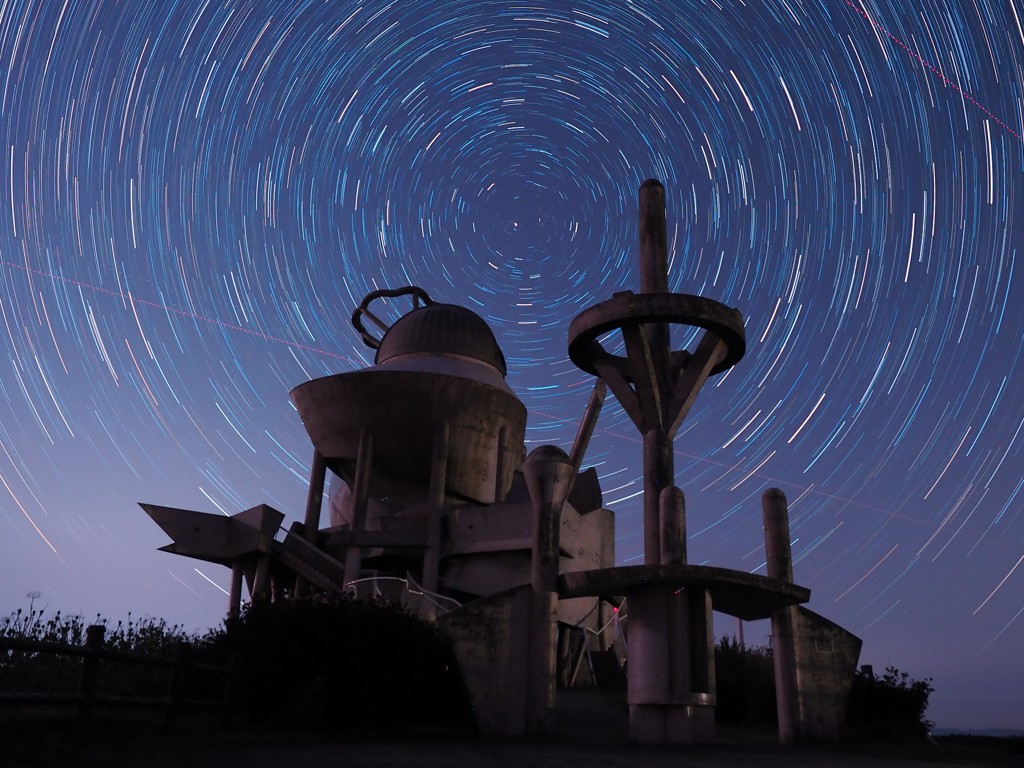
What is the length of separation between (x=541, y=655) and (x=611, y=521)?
3197 centimetres

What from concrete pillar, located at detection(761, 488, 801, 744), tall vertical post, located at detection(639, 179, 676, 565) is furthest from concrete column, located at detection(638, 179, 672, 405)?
concrete pillar, located at detection(761, 488, 801, 744)

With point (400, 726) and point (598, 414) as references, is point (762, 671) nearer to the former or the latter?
point (400, 726)

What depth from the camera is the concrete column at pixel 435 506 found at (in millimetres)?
38412

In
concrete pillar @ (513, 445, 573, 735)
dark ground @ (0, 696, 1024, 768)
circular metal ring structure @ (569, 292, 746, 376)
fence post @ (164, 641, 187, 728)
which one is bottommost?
dark ground @ (0, 696, 1024, 768)

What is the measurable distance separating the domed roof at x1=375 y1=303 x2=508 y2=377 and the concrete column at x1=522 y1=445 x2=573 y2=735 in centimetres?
2864

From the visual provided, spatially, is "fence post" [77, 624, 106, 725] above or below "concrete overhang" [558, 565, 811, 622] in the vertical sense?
below

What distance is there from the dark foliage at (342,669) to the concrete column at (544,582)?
1630 millimetres

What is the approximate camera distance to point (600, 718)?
72.3 ft

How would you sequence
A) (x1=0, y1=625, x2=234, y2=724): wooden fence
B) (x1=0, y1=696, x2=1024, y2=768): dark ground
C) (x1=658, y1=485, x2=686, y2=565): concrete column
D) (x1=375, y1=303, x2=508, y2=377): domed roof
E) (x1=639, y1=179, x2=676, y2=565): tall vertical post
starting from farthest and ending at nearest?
(x1=375, y1=303, x2=508, y2=377): domed roof
(x1=639, y1=179, x2=676, y2=565): tall vertical post
(x1=658, y1=485, x2=686, y2=565): concrete column
(x1=0, y1=696, x2=1024, y2=768): dark ground
(x1=0, y1=625, x2=234, y2=724): wooden fence

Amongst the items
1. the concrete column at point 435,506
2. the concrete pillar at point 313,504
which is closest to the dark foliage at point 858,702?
the concrete column at point 435,506

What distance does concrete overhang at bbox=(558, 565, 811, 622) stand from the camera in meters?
16.4

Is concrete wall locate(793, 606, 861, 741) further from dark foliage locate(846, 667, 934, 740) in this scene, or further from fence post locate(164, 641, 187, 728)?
fence post locate(164, 641, 187, 728)

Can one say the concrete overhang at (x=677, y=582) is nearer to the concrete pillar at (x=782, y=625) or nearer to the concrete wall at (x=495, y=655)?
the concrete pillar at (x=782, y=625)

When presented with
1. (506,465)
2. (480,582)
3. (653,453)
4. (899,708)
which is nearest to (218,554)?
(480,582)
